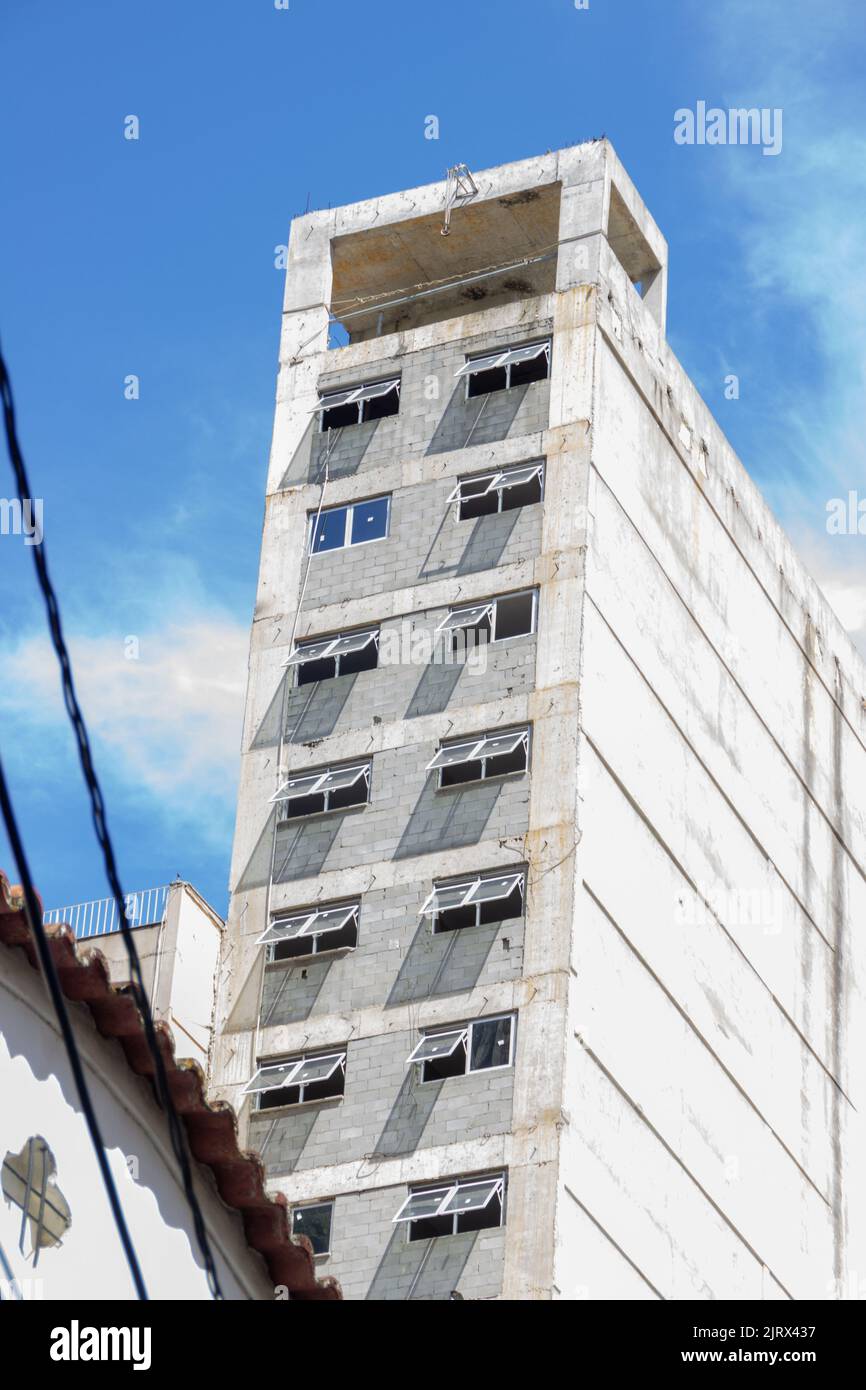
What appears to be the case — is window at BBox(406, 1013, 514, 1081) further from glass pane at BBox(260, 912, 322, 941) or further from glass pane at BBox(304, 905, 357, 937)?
glass pane at BBox(260, 912, 322, 941)

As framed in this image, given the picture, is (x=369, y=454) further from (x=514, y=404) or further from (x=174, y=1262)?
(x=174, y=1262)

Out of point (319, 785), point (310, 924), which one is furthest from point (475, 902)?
point (319, 785)

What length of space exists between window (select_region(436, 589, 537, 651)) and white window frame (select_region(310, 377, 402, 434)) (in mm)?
6797

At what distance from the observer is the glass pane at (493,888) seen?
49812 mm

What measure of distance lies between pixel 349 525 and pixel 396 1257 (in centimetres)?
1733

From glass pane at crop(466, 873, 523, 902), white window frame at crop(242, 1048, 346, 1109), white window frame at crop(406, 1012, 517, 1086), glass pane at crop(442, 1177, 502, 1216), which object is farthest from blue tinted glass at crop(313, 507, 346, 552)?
glass pane at crop(442, 1177, 502, 1216)

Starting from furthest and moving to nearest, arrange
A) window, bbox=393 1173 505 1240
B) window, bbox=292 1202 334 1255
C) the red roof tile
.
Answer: window, bbox=292 1202 334 1255 → window, bbox=393 1173 505 1240 → the red roof tile

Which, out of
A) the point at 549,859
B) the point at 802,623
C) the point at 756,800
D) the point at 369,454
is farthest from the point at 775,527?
the point at 549,859

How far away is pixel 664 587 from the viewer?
188ft

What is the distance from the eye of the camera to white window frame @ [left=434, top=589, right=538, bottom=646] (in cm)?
5309

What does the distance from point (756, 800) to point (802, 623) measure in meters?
7.66

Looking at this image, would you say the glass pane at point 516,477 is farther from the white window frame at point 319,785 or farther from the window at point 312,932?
the window at point 312,932

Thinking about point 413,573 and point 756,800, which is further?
point 756,800

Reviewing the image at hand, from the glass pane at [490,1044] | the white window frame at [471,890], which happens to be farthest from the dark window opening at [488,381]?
the glass pane at [490,1044]
